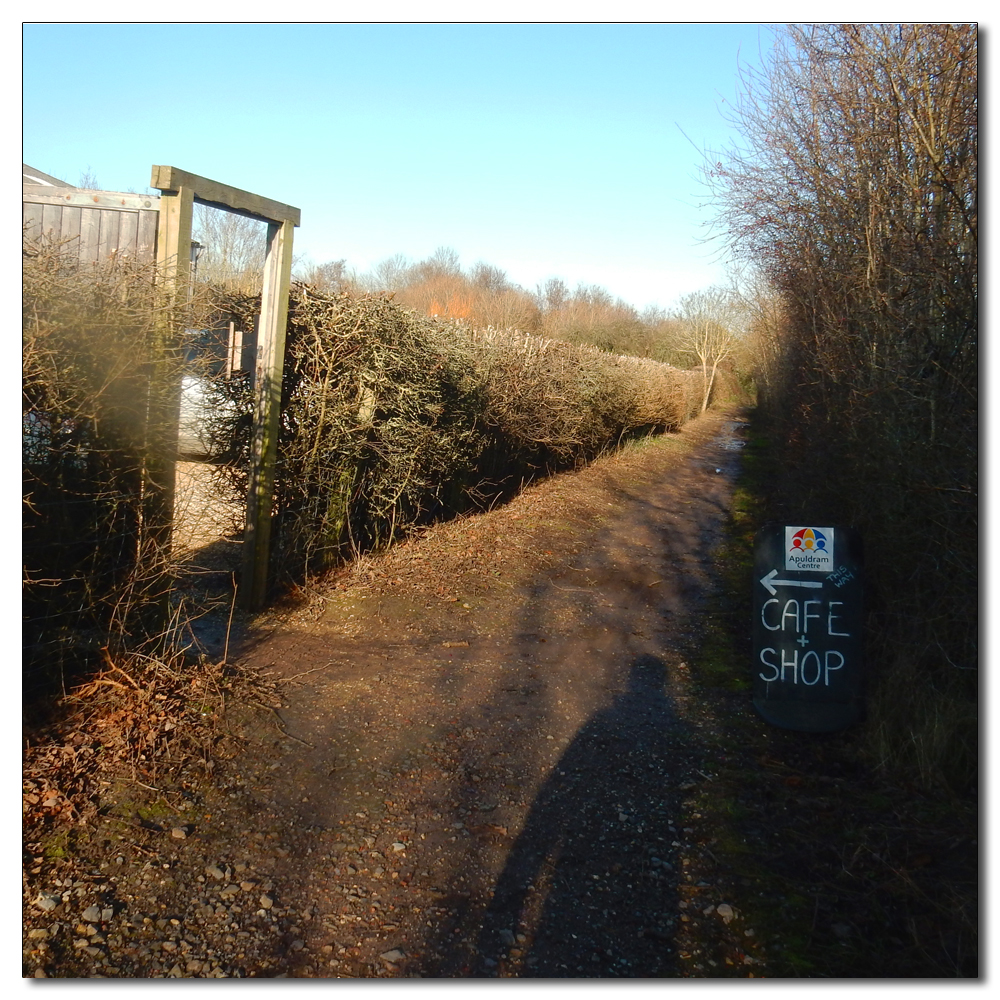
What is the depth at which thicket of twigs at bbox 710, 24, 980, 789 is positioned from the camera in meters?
4.20

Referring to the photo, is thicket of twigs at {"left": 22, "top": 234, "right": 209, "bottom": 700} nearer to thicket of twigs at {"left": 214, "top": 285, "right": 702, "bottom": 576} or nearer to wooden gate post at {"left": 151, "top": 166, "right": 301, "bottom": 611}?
wooden gate post at {"left": 151, "top": 166, "right": 301, "bottom": 611}

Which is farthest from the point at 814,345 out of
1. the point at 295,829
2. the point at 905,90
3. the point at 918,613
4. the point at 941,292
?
the point at 295,829

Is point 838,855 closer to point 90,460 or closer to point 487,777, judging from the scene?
point 487,777

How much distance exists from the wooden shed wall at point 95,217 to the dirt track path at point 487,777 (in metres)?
2.67

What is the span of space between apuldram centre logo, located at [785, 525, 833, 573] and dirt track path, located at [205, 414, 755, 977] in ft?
3.96

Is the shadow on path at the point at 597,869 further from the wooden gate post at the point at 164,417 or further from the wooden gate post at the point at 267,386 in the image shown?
the wooden gate post at the point at 267,386

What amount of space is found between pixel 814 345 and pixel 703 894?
6.95m

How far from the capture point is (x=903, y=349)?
5.41 meters

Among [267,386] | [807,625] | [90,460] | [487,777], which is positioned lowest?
[487,777]

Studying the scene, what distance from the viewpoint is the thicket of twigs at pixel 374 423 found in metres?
6.88

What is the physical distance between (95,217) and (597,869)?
13.8 ft

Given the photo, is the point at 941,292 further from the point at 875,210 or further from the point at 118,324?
the point at 118,324

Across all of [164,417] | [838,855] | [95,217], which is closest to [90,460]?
[164,417]

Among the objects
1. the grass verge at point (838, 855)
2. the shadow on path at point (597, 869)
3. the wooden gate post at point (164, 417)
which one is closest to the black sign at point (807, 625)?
the grass verge at point (838, 855)
